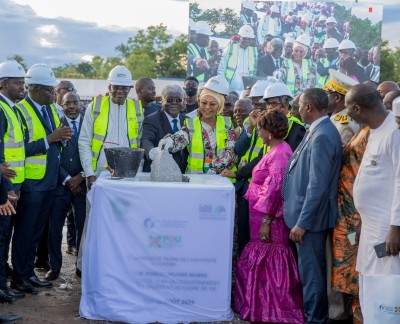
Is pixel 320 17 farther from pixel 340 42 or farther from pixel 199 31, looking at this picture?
pixel 199 31

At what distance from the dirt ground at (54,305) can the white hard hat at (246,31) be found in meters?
16.5

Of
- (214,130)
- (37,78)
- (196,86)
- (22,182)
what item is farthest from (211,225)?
(196,86)

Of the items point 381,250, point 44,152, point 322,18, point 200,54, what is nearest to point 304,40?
point 322,18

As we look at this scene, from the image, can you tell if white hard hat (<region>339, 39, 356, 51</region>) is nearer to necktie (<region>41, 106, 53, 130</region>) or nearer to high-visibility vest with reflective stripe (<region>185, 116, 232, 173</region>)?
high-visibility vest with reflective stripe (<region>185, 116, 232, 173</region>)

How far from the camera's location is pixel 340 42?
890 inches

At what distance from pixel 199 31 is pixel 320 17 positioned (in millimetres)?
4236

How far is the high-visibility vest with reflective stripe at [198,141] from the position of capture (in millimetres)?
6145

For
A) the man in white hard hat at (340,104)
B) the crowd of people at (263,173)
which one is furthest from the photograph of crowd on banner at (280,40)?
the man in white hard hat at (340,104)

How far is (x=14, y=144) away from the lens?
580 centimetres

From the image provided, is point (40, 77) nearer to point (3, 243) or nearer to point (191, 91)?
point (3, 243)

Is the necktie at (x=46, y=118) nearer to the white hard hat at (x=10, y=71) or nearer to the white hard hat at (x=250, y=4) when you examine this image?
the white hard hat at (x=10, y=71)

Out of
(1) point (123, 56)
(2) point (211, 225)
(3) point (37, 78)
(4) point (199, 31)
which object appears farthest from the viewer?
(1) point (123, 56)

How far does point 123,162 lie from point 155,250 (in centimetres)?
80

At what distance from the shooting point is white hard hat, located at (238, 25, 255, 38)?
22.0m
